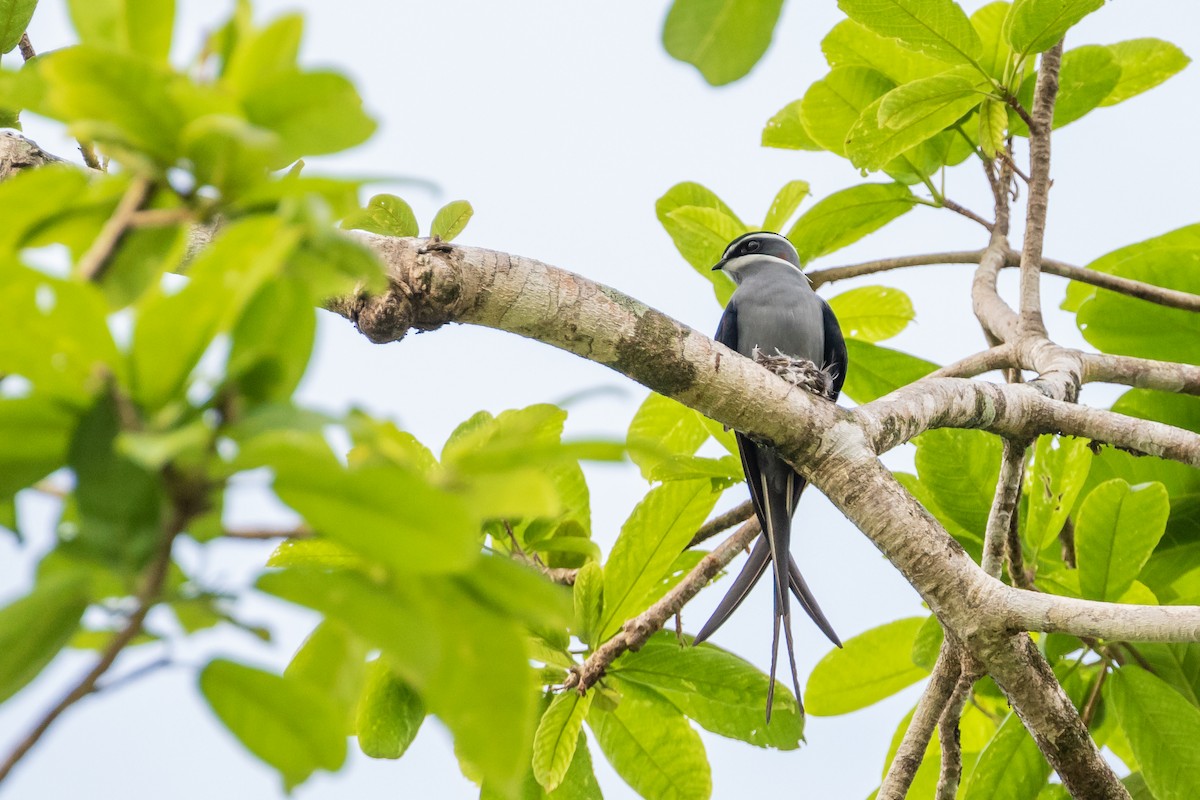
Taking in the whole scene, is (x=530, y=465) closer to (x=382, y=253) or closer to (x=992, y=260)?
(x=382, y=253)

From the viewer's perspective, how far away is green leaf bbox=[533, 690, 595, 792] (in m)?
2.16

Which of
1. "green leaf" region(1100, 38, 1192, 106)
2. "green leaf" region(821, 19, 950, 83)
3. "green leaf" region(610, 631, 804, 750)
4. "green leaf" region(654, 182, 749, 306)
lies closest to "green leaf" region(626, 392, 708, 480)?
"green leaf" region(654, 182, 749, 306)

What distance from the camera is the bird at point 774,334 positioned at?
2.72 metres

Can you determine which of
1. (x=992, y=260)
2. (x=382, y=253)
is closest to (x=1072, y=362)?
(x=992, y=260)

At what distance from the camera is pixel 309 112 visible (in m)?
0.67

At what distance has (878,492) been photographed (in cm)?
200

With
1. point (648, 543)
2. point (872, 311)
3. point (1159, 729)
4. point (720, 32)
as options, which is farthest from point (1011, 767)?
point (720, 32)

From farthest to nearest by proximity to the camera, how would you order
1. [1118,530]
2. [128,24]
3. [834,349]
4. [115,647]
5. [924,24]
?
[834,349]
[924,24]
[1118,530]
[128,24]
[115,647]

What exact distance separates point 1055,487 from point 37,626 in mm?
2312

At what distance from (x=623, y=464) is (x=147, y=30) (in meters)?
0.41

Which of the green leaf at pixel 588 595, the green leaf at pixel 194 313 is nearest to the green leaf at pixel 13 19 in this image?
the green leaf at pixel 588 595

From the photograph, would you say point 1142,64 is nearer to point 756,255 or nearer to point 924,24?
point 924,24

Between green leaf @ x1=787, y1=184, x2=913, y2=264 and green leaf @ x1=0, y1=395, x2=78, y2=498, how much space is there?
9.25 feet

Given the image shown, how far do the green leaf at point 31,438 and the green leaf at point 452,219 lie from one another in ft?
5.03
